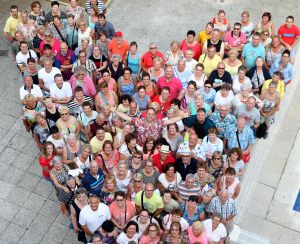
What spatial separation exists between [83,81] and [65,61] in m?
0.98

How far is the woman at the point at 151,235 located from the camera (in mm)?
8586

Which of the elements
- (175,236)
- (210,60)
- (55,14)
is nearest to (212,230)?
(175,236)

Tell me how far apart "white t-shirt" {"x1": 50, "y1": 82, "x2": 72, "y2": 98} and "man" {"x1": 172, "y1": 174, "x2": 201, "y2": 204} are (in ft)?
11.2

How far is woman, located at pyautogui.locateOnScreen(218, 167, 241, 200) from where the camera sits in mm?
9218

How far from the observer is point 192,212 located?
902 cm

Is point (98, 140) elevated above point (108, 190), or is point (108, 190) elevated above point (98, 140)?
point (98, 140)

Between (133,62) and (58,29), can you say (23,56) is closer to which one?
(58,29)

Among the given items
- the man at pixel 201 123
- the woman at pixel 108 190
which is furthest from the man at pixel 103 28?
the woman at pixel 108 190

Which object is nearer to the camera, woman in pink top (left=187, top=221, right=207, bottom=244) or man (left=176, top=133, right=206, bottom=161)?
woman in pink top (left=187, top=221, right=207, bottom=244)

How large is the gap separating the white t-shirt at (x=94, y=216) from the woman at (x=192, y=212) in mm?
1338

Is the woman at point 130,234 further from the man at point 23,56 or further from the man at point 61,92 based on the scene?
the man at point 23,56

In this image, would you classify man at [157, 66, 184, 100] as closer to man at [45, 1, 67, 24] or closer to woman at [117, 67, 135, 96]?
woman at [117, 67, 135, 96]

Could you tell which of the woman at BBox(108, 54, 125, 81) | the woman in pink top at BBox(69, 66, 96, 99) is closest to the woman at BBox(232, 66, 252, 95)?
the woman at BBox(108, 54, 125, 81)

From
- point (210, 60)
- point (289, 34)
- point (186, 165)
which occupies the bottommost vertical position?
point (186, 165)
